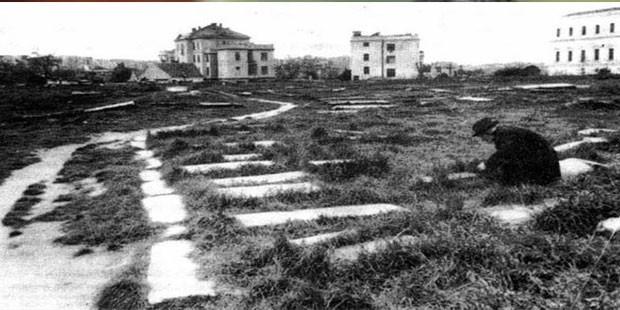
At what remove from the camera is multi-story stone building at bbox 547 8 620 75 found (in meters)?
55.8

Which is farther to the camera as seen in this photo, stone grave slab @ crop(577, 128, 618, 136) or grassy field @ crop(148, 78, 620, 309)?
stone grave slab @ crop(577, 128, 618, 136)

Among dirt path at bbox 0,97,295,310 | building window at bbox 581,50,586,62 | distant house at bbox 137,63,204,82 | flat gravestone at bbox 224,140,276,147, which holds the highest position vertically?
building window at bbox 581,50,586,62

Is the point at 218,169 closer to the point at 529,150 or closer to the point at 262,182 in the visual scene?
the point at 262,182

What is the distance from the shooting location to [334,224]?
4609 millimetres

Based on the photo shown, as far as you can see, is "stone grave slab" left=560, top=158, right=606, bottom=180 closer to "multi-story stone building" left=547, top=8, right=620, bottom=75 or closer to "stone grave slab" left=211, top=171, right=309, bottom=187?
"stone grave slab" left=211, top=171, right=309, bottom=187

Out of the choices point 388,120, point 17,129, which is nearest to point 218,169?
point 388,120

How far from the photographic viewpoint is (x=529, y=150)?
5.72 metres

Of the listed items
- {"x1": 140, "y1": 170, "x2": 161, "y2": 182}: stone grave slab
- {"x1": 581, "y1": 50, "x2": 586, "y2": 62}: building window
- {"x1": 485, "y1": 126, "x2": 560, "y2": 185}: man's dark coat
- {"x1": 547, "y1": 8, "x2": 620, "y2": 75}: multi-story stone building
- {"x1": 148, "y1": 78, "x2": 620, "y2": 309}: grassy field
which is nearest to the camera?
{"x1": 148, "y1": 78, "x2": 620, "y2": 309}: grassy field

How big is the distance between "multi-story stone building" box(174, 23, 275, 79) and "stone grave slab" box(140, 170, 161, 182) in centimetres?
6300

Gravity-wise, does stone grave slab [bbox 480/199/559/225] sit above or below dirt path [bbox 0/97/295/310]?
above

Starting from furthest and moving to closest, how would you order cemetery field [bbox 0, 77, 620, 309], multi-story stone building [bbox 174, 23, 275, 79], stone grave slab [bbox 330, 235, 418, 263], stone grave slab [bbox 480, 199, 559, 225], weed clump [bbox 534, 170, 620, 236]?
multi-story stone building [bbox 174, 23, 275, 79], stone grave slab [bbox 480, 199, 559, 225], weed clump [bbox 534, 170, 620, 236], stone grave slab [bbox 330, 235, 418, 263], cemetery field [bbox 0, 77, 620, 309]

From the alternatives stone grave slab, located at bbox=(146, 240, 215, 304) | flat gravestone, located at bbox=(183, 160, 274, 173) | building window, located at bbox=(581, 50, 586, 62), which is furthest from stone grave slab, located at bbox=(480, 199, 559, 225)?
building window, located at bbox=(581, 50, 586, 62)

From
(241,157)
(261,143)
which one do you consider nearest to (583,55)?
(261,143)

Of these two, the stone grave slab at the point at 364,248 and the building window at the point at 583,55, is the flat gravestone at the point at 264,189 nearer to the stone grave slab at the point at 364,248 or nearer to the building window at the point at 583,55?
the stone grave slab at the point at 364,248
